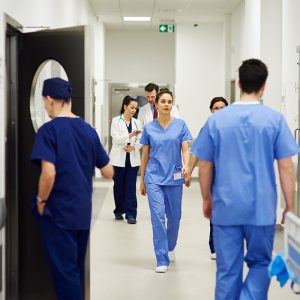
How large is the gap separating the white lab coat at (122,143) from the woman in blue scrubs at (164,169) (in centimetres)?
209

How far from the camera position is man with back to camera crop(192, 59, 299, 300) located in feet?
9.71

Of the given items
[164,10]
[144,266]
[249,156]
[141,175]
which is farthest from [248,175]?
[164,10]

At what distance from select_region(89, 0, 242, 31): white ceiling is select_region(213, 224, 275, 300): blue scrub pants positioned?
7136 mm

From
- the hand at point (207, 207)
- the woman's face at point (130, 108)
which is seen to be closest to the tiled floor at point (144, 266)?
the hand at point (207, 207)

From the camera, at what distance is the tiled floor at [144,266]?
413 cm

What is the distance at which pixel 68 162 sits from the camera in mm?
2975

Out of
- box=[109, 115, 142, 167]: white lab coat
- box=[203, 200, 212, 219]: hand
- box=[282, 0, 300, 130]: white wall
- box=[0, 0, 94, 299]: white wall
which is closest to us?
box=[203, 200, 212, 219]: hand

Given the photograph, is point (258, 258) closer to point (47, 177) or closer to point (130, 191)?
point (47, 177)

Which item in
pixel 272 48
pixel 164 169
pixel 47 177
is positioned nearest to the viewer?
pixel 47 177

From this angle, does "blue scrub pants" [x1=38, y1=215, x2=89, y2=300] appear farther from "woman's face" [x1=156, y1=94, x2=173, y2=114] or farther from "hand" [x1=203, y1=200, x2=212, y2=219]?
"woman's face" [x1=156, y1=94, x2=173, y2=114]

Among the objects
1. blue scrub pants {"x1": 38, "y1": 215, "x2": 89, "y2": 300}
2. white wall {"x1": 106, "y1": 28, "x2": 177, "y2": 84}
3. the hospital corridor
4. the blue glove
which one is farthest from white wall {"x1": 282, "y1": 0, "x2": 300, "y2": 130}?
white wall {"x1": 106, "y1": 28, "x2": 177, "y2": 84}

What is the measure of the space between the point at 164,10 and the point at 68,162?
7896mm

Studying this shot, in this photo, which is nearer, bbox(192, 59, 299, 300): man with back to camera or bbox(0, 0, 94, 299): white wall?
bbox(192, 59, 299, 300): man with back to camera

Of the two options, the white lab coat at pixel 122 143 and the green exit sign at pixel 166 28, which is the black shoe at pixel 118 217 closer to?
the white lab coat at pixel 122 143
